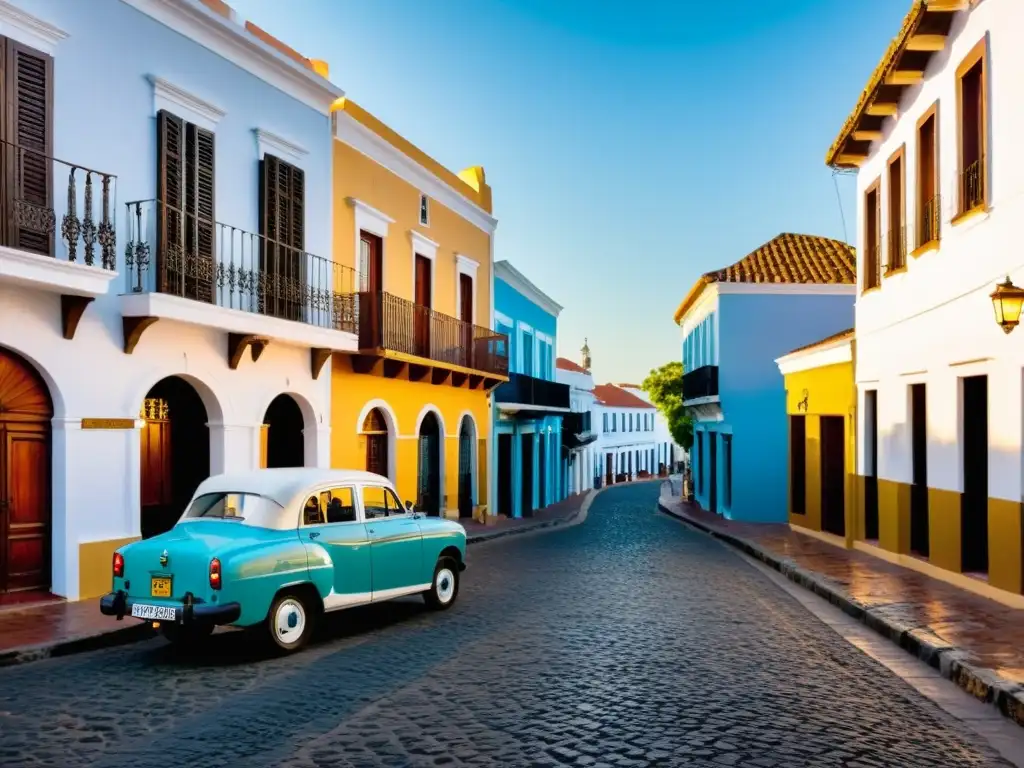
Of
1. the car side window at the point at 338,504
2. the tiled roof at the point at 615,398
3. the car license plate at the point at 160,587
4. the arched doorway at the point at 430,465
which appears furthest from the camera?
the tiled roof at the point at 615,398

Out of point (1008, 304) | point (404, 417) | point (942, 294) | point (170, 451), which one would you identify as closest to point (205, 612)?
point (170, 451)

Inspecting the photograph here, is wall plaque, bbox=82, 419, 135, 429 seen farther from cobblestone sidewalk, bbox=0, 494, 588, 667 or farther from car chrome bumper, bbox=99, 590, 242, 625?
car chrome bumper, bbox=99, 590, 242, 625

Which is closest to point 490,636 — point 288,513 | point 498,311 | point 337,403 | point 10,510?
point 288,513

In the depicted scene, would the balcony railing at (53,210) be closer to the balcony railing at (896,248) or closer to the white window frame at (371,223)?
the white window frame at (371,223)

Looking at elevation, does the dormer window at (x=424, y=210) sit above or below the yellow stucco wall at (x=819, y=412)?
above

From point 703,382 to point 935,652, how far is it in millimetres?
22699

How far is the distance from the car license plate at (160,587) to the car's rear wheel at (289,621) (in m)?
0.84

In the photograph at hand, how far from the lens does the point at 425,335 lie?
2184cm

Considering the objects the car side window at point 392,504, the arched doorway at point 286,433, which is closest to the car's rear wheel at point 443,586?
the car side window at point 392,504

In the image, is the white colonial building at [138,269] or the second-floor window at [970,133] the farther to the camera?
the second-floor window at [970,133]

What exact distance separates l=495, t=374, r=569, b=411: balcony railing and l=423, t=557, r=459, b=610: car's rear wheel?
16625mm

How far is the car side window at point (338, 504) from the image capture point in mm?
9594

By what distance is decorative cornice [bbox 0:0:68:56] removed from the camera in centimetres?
1075

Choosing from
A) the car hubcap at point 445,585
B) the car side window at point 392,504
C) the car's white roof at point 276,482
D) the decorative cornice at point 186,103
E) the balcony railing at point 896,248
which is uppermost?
the decorative cornice at point 186,103
